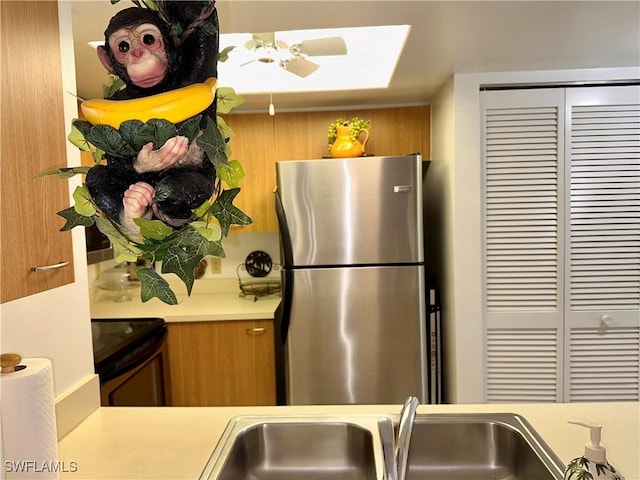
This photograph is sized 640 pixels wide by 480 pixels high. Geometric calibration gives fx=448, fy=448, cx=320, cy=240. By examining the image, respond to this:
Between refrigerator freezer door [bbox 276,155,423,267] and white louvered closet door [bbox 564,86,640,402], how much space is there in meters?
0.77

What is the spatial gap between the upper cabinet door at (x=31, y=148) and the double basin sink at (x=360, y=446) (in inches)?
23.9

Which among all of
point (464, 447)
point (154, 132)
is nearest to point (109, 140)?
point (154, 132)

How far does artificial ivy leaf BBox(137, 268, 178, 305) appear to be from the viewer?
537 mm

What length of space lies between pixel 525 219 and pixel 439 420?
55.8 inches

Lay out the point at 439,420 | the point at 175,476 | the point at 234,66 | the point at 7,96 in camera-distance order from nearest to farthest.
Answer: the point at 7,96 < the point at 175,476 < the point at 439,420 < the point at 234,66

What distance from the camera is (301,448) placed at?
1173mm

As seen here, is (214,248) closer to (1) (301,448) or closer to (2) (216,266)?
(1) (301,448)

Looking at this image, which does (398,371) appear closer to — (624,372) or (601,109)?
(624,372)

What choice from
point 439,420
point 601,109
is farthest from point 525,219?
point 439,420

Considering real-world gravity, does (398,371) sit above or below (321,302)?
below

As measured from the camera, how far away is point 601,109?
2.19m

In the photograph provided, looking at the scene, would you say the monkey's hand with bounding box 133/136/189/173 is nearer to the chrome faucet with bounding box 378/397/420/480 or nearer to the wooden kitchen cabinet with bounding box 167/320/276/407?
the chrome faucet with bounding box 378/397/420/480

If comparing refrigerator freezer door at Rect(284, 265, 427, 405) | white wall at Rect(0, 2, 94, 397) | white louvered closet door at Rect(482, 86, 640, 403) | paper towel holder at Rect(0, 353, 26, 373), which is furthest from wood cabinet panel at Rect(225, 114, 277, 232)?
paper towel holder at Rect(0, 353, 26, 373)

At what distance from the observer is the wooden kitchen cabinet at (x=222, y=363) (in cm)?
255
